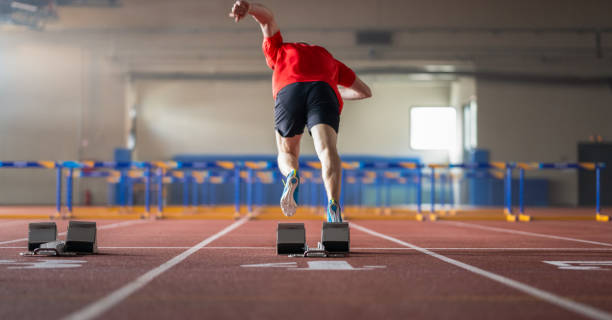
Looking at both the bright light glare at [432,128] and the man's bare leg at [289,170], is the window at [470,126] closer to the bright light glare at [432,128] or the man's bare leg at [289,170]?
the bright light glare at [432,128]

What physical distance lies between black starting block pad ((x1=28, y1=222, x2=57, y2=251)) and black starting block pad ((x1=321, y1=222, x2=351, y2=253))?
1.52 m

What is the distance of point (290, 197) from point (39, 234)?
4.60ft

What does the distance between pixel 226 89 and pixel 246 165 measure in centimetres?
1305

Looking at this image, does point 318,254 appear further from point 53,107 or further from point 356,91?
point 53,107

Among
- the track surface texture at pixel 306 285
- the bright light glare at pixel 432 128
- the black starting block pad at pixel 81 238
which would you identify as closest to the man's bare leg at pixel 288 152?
the track surface texture at pixel 306 285

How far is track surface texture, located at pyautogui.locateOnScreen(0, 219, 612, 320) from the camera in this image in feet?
5.20

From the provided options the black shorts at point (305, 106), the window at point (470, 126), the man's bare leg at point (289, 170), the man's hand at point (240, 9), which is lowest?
the man's bare leg at point (289, 170)

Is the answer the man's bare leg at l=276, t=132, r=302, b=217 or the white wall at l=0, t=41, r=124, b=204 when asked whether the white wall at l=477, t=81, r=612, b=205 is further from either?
the man's bare leg at l=276, t=132, r=302, b=217

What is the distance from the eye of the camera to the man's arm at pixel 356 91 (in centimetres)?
386

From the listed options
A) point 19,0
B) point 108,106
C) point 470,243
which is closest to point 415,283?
point 470,243

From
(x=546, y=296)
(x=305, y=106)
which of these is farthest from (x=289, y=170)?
(x=546, y=296)

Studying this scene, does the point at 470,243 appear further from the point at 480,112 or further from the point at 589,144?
the point at 589,144

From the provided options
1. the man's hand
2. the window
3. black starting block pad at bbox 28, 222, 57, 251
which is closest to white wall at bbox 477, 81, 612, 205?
the window

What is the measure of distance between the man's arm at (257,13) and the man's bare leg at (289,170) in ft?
2.15
